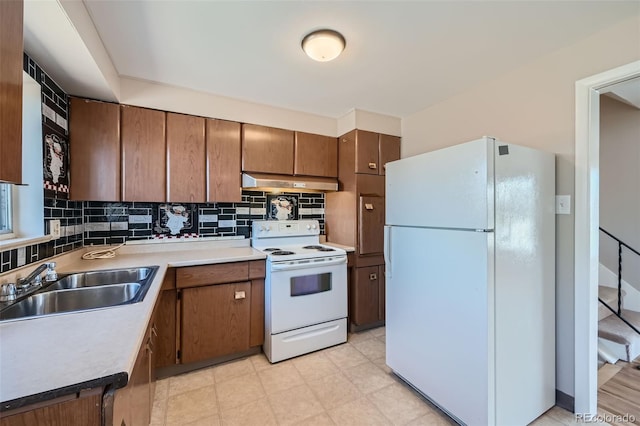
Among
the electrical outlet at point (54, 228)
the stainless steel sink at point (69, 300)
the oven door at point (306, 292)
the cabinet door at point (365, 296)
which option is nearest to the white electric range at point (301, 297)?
the oven door at point (306, 292)

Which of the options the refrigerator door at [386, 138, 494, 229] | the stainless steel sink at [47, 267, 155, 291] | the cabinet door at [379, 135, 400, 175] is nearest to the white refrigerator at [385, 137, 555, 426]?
the refrigerator door at [386, 138, 494, 229]

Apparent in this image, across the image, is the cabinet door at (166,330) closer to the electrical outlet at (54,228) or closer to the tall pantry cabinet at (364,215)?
the electrical outlet at (54,228)

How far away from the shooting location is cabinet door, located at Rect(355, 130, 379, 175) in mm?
2809

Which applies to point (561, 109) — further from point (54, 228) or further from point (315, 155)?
point (54, 228)

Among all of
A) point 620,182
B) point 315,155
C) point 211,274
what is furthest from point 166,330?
point 620,182

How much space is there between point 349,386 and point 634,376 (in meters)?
2.12

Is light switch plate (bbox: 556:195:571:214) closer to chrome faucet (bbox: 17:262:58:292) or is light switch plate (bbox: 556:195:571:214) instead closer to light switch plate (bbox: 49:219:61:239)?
chrome faucet (bbox: 17:262:58:292)

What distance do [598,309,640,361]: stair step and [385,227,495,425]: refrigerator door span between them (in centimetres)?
175

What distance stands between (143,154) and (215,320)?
4.80ft

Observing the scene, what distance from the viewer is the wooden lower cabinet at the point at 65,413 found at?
626mm

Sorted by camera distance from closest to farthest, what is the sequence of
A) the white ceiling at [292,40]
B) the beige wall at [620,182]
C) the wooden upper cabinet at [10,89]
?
the wooden upper cabinet at [10,89]
the white ceiling at [292,40]
the beige wall at [620,182]

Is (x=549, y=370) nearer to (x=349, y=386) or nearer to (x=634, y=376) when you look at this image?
(x=634, y=376)

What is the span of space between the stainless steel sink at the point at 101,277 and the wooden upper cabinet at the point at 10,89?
968 millimetres

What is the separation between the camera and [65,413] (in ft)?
2.17
